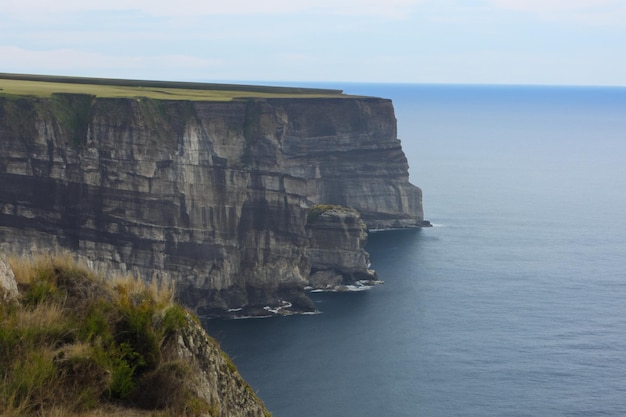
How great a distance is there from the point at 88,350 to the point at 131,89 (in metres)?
95.0

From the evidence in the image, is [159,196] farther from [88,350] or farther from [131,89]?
[88,350]

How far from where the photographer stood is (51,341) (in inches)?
631

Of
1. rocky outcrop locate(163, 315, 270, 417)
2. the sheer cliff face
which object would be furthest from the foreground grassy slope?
the sheer cliff face

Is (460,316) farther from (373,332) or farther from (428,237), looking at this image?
(428,237)

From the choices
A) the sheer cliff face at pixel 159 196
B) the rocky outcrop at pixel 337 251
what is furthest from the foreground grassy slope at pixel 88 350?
the rocky outcrop at pixel 337 251

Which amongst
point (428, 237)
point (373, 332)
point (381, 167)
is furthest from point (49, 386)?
point (381, 167)

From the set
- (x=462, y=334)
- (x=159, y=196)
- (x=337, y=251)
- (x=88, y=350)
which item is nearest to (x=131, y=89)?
(x=159, y=196)

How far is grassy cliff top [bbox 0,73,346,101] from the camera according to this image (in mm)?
96375

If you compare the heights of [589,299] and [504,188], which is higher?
[504,188]

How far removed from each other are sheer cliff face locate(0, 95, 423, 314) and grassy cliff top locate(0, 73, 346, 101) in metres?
4.63

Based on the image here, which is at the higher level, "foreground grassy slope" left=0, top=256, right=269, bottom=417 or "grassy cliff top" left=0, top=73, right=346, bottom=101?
"grassy cliff top" left=0, top=73, right=346, bottom=101

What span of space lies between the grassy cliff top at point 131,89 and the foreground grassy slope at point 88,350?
254 feet

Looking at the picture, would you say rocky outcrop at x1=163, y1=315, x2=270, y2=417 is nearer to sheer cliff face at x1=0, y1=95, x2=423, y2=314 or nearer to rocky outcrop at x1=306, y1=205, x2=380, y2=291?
sheer cliff face at x1=0, y1=95, x2=423, y2=314

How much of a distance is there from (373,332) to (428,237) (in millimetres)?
47645
